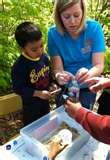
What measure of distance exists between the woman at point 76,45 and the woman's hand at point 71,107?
34 cm

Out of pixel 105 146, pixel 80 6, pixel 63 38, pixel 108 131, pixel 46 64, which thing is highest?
pixel 80 6

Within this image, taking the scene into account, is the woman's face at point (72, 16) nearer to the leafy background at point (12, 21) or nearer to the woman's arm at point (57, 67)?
the woman's arm at point (57, 67)

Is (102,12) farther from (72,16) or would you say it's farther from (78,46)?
(72,16)

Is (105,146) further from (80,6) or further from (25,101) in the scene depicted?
(80,6)

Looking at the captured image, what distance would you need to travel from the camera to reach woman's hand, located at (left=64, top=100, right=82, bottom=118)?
2173 millimetres

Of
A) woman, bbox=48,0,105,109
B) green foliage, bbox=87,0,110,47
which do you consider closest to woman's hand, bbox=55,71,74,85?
woman, bbox=48,0,105,109

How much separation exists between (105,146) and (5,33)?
165 centimetres

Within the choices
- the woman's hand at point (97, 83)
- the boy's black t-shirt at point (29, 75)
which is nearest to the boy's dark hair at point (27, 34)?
the boy's black t-shirt at point (29, 75)

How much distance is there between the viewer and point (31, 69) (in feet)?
8.49

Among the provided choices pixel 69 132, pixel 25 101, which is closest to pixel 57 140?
pixel 69 132

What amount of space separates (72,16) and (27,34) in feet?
1.14

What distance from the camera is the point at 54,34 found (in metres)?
2.76

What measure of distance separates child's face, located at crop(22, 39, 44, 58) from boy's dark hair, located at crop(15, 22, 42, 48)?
2 centimetres

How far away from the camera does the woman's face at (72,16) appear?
8.42ft
